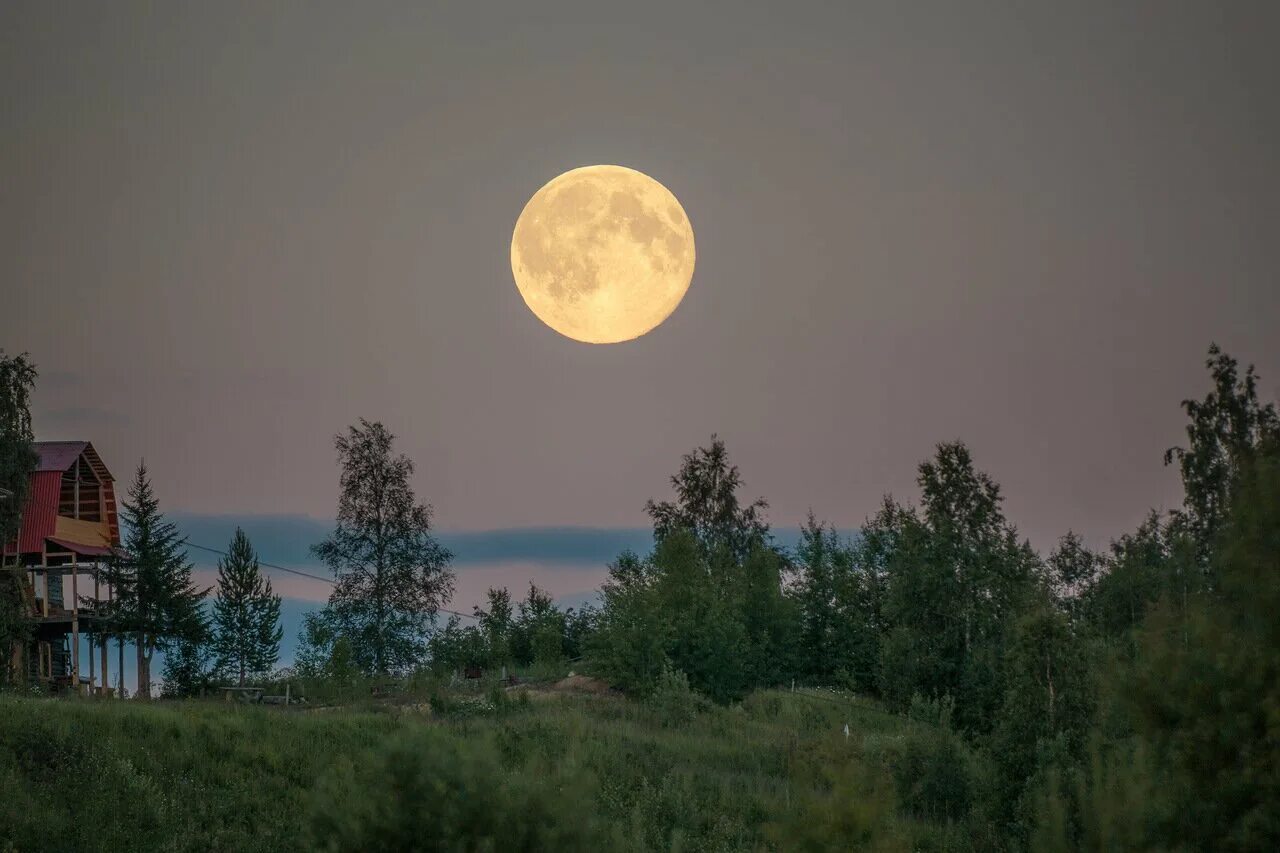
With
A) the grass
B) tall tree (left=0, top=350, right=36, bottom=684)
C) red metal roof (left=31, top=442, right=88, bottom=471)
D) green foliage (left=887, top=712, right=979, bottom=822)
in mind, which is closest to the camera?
the grass

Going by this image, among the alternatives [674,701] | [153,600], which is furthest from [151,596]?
[674,701]

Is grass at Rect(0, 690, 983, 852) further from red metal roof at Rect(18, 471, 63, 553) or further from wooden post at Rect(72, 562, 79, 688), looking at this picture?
red metal roof at Rect(18, 471, 63, 553)

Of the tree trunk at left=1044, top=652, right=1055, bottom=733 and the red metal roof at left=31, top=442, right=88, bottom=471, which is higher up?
the red metal roof at left=31, top=442, right=88, bottom=471

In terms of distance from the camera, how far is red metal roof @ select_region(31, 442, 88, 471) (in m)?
53.0

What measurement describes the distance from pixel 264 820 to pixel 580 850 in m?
15.9

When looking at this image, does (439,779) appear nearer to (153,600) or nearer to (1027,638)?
(1027,638)

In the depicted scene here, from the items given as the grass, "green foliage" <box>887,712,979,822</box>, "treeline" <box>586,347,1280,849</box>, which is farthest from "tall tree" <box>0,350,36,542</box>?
"green foliage" <box>887,712,979,822</box>

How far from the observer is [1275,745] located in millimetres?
16812

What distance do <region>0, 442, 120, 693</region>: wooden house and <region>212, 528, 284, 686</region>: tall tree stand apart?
207 inches

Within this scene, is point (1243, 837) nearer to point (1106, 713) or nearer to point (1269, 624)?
point (1269, 624)

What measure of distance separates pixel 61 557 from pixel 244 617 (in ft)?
29.2

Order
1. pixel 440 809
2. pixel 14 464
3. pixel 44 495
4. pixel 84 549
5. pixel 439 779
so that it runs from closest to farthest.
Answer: pixel 440 809
pixel 439 779
pixel 14 464
pixel 44 495
pixel 84 549

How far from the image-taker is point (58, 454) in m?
54.3

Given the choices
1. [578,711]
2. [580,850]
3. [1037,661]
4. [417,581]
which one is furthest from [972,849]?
[417,581]
